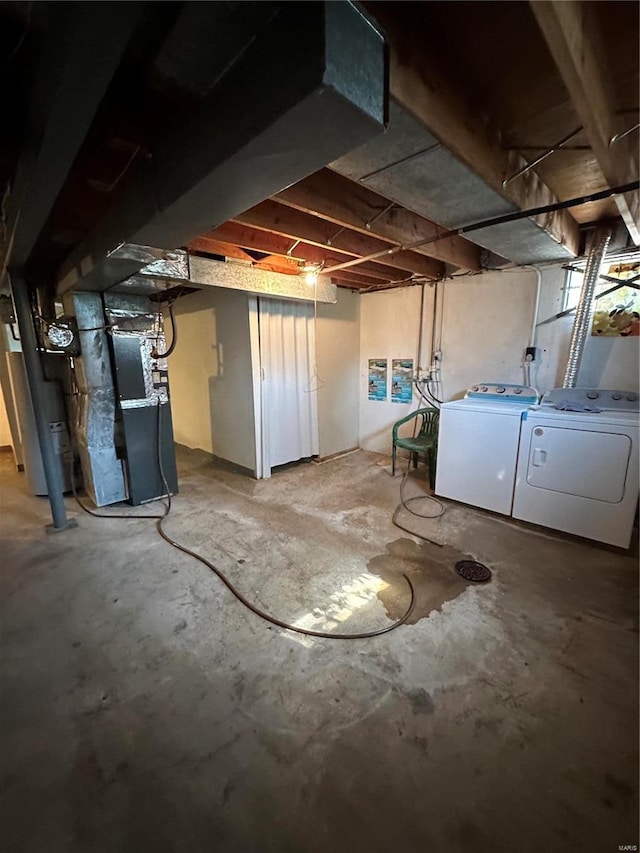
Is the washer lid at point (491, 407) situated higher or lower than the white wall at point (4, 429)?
higher

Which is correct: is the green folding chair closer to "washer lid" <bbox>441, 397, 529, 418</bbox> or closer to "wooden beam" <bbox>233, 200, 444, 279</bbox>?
"washer lid" <bbox>441, 397, 529, 418</bbox>

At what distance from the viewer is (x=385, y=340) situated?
4.54 metres

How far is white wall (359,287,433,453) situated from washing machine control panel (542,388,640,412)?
5.23ft

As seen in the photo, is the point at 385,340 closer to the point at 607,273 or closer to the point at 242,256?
the point at 242,256

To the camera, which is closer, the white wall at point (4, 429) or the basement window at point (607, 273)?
the basement window at point (607, 273)

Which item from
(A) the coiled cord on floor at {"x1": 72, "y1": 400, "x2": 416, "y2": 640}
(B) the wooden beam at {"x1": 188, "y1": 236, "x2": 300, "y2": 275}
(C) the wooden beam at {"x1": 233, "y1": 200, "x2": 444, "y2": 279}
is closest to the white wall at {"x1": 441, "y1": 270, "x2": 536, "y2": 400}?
(C) the wooden beam at {"x1": 233, "y1": 200, "x2": 444, "y2": 279}

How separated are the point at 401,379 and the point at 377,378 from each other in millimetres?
396

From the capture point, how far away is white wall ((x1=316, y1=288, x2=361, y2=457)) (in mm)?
4418

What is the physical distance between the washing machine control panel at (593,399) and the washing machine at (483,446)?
0.17 metres

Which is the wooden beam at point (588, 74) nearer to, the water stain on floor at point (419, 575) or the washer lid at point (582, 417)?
the washer lid at point (582, 417)

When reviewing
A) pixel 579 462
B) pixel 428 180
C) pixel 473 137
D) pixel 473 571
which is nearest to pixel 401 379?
pixel 579 462

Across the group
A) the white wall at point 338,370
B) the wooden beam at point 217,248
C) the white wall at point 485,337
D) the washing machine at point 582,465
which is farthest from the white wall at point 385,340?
the wooden beam at point 217,248

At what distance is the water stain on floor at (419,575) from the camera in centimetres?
193

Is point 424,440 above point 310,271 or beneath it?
beneath
